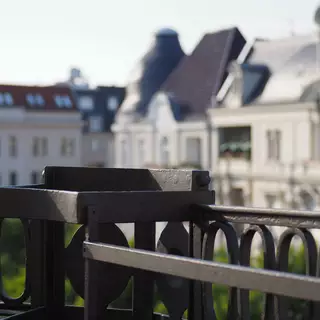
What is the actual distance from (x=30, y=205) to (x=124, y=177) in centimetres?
66

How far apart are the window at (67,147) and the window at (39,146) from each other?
122cm

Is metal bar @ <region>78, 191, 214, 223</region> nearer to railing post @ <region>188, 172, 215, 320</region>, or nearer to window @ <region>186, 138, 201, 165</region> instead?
railing post @ <region>188, 172, 215, 320</region>

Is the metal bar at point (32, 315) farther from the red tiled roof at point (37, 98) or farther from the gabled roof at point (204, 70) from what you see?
the red tiled roof at point (37, 98)

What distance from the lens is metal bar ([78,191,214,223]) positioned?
2.99m

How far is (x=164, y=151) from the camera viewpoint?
139 ft

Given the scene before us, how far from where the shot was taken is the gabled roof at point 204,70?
39.2 metres

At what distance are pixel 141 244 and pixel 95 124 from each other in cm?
6053

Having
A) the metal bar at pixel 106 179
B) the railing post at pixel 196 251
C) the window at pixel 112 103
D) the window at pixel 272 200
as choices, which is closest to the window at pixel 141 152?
the window at pixel 272 200

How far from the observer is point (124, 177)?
3803 millimetres

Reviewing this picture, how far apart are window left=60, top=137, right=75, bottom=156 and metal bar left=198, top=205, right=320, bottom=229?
55272 mm

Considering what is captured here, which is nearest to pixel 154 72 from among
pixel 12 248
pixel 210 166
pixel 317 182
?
pixel 210 166

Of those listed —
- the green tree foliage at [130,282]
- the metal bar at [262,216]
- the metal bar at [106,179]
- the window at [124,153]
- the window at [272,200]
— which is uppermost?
the window at [124,153]

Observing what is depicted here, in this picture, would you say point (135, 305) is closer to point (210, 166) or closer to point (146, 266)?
point (146, 266)

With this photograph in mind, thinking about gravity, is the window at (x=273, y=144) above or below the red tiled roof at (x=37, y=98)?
below
